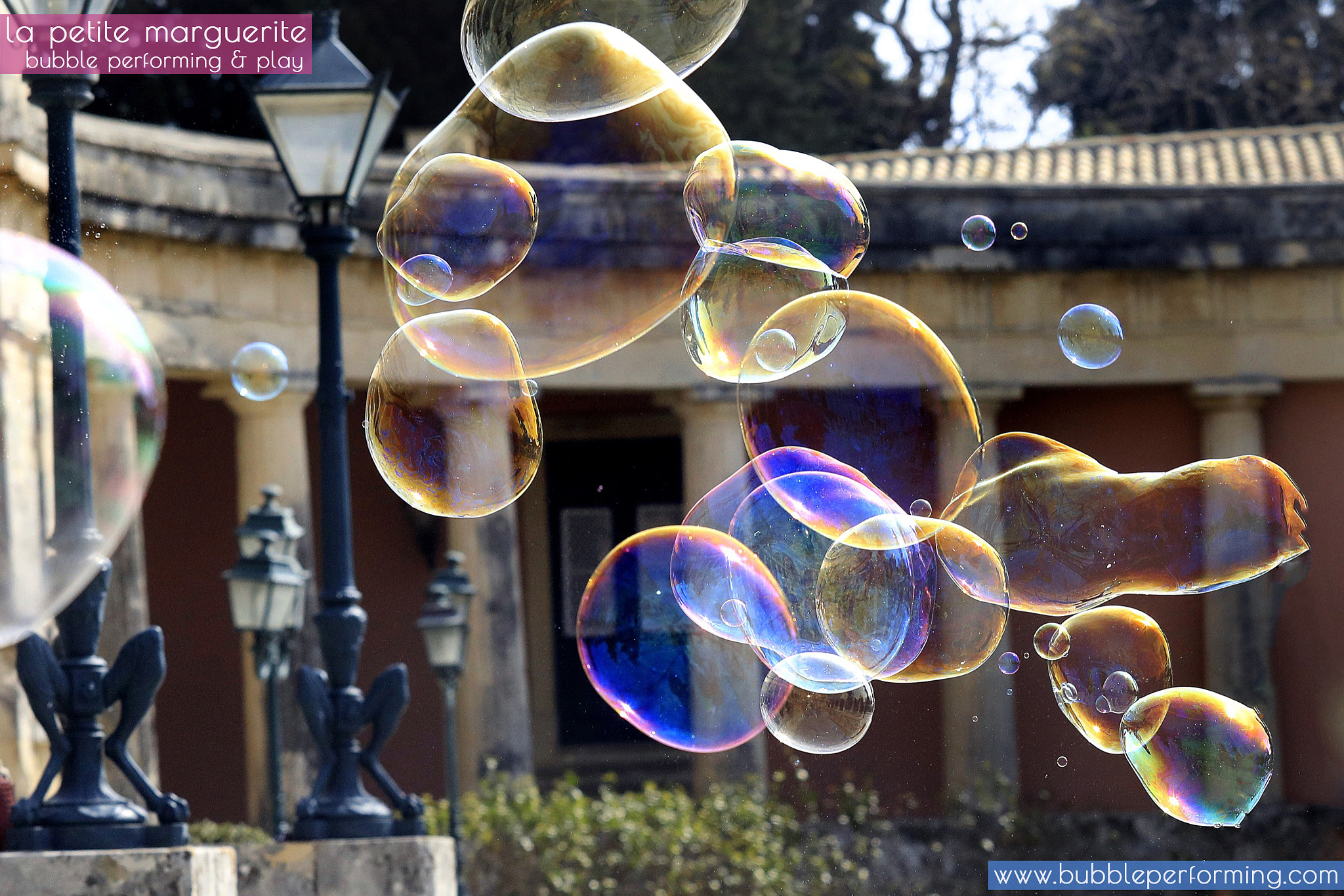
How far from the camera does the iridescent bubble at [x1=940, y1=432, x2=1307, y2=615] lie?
634 cm

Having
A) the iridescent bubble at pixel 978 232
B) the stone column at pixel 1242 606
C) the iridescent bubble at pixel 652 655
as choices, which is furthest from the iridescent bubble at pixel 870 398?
the stone column at pixel 1242 606

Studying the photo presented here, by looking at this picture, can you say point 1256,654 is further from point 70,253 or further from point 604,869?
point 70,253

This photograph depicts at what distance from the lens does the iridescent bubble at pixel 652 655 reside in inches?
276

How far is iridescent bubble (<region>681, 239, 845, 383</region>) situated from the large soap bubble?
195cm

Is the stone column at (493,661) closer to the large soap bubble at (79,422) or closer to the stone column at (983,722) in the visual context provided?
the stone column at (983,722)

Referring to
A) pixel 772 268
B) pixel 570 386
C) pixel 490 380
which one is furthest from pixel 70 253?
pixel 570 386

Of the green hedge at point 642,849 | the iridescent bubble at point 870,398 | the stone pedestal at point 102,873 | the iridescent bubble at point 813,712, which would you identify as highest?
the iridescent bubble at point 870,398

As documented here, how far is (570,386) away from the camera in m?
17.0

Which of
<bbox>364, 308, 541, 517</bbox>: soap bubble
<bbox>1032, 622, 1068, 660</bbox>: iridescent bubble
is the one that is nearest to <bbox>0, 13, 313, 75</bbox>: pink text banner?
<bbox>364, 308, 541, 517</bbox>: soap bubble

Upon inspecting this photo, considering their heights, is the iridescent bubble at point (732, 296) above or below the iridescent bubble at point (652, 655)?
above

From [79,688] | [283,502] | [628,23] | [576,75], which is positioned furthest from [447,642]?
[576,75]

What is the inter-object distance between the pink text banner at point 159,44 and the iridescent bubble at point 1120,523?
3.48m

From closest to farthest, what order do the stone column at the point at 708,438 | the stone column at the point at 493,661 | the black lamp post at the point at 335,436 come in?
the black lamp post at the point at 335,436
the stone column at the point at 493,661
the stone column at the point at 708,438

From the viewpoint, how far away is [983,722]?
17.4m
